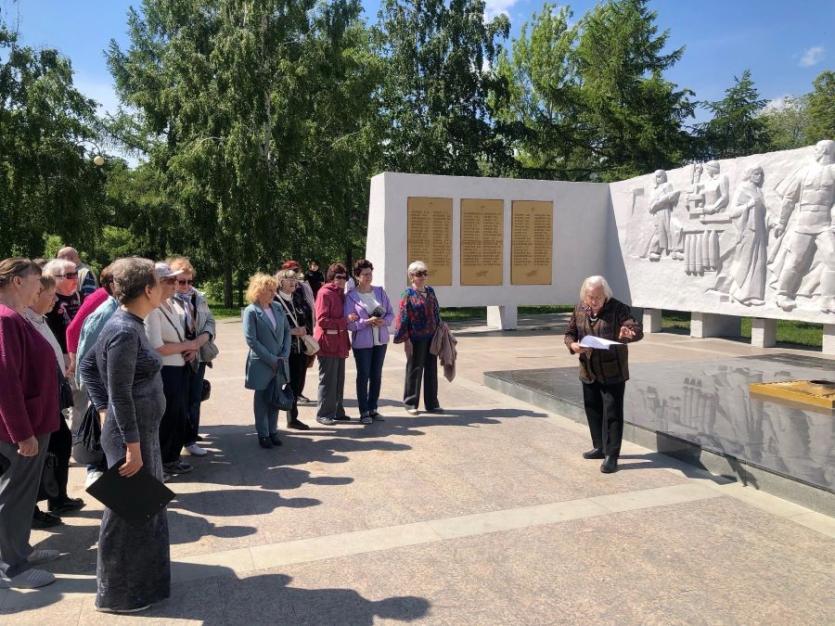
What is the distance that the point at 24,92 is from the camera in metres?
18.9

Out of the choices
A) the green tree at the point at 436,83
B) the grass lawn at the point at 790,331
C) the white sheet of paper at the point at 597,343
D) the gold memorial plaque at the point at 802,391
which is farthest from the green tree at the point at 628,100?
the white sheet of paper at the point at 597,343

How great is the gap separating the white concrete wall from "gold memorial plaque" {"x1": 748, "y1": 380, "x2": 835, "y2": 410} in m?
7.60

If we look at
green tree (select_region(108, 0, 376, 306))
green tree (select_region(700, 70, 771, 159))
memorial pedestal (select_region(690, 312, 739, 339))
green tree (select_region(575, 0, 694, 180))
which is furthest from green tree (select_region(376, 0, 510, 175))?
memorial pedestal (select_region(690, 312, 739, 339))

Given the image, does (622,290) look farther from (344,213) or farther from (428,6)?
(428,6)

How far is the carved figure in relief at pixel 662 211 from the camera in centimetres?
1332

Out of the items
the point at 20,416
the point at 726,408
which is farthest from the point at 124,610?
the point at 726,408

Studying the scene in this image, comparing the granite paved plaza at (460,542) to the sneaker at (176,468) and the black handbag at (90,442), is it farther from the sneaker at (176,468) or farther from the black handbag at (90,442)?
the black handbag at (90,442)

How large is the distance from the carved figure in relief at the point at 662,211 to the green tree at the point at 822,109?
15.5 m

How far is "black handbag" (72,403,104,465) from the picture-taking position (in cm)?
329

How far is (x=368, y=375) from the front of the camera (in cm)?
655

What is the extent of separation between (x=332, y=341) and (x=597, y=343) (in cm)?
268

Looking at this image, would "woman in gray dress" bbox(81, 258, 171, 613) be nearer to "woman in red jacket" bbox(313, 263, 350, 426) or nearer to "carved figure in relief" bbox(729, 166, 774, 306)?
"woman in red jacket" bbox(313, 263, 350, 426)

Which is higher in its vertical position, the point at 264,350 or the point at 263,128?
the point at 263,128

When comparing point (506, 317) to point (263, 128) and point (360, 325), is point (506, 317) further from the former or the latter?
point (263, 128)
